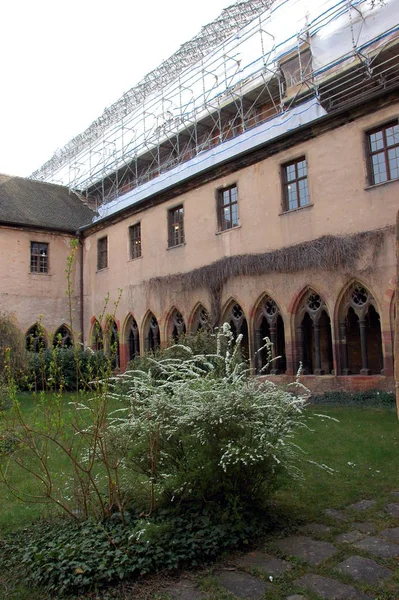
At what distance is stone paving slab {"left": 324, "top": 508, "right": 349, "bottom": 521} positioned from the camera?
445cm

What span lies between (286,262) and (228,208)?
3555mm

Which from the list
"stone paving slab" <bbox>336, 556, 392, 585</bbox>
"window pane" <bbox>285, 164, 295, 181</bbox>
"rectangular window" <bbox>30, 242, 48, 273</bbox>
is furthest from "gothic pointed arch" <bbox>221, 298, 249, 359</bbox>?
"stone paving slab" <bbox>336, 556, 392, 585</bbox>

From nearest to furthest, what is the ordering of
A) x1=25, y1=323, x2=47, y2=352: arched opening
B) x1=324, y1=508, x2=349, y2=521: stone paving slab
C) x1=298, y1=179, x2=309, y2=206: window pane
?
1. x1=324, y1=508, x2=349, y2=521: stone paving slab
2. x1=25, y1=323, x2=47, y2=352: arched opening
3. x1=298, y1=179, x2=309, y2=206: window pane

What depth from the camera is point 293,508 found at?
4.75 m

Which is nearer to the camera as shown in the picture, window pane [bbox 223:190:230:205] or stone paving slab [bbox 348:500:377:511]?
stone paving slab [bbox 348:500:377:511]

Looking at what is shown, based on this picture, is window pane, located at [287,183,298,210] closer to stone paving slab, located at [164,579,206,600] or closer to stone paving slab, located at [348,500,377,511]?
stone paving slab, located at [348,500,377,511]

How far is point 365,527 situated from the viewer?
4227mm

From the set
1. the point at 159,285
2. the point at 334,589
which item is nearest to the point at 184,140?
the point at 159,285

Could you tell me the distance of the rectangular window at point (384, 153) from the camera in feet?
39.9

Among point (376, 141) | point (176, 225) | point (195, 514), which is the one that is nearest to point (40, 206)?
point (176, 225)

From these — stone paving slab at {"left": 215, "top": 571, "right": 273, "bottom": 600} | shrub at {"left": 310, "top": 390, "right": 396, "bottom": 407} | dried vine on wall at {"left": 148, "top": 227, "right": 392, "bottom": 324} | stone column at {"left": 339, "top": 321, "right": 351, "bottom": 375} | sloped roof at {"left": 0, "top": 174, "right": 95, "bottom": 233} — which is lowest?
stone paving slab at {"left": 215, "top": 571, "right": 273, "bottom": 600}

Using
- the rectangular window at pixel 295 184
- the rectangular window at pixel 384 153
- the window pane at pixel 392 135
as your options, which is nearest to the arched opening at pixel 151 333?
the rectangular window at pixel 295 184

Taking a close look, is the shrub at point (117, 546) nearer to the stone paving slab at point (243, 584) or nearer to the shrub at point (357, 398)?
the stone paving slab at point (243, 584)

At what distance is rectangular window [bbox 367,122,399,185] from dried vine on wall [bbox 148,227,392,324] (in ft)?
4.89
